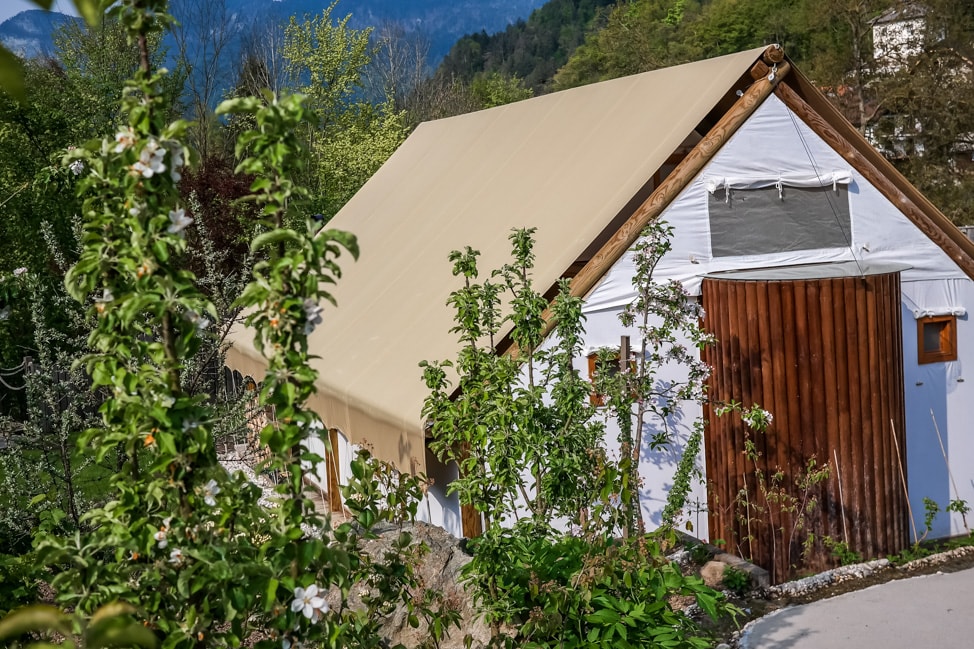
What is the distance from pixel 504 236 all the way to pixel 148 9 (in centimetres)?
558

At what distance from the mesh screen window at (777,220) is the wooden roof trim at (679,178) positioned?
302mm

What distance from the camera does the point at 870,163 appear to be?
24.8ft

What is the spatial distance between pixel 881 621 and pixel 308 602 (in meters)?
4.54

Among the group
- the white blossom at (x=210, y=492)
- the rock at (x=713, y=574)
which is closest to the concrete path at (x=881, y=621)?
the rock at (x=713, y=574)

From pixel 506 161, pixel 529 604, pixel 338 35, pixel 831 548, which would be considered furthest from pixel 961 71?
pixel 529 604

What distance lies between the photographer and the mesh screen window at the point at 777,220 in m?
7.21

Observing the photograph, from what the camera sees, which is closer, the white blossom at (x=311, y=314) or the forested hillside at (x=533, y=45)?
the white blossom at (x=311, y=314)

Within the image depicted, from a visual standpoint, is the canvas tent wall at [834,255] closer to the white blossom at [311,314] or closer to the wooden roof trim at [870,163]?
the wooden roof trim at [870,163]

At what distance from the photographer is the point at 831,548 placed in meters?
6.96

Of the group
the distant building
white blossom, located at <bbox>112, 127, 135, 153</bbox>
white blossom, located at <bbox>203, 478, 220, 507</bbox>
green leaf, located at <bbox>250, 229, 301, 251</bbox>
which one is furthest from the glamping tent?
the distant building

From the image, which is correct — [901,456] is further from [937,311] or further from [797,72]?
[797,72]

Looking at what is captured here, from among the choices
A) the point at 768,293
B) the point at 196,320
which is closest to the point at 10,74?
the point at 196,320

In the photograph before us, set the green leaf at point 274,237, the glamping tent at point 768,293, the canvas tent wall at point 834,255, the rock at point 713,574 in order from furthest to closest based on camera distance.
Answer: the canvas tent wall at point 834,255, the glamping tent at point 768,293, the rock at point 713,574, the green leaf at point 274,237

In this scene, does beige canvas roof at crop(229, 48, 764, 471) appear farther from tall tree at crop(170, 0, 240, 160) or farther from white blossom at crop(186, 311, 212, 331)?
tall tree at crop(170, 0, 240, 160)
